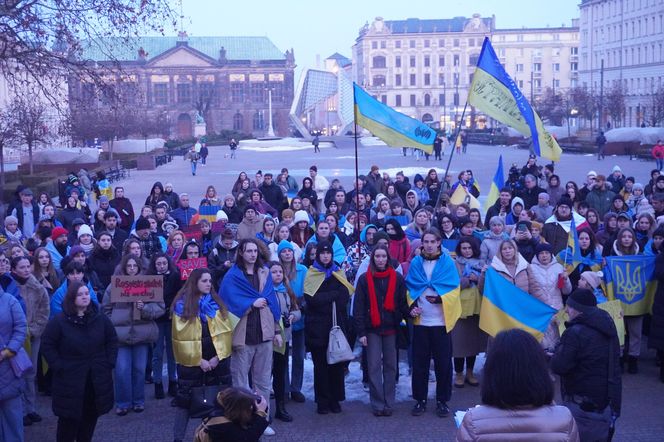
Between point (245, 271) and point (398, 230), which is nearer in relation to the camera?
point (245, 271)

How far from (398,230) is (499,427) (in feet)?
20.4

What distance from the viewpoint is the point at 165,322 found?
8820 millimetres

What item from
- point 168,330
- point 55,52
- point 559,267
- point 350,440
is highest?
point 55,52

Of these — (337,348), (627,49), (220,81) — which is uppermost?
(627,49)

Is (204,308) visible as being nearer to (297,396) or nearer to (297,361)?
(297,361)

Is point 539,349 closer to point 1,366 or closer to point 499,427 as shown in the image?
point 499,427

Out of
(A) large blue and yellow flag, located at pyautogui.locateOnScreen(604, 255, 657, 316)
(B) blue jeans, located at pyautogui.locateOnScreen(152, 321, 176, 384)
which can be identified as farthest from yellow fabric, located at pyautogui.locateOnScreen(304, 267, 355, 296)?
(A) large blue and yellow flag, located at pyautogui.locateOnScreen(604, 255, 657, 316)

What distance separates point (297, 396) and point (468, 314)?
73.4 inches

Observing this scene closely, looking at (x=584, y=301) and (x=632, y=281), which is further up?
(x=584, y=301)

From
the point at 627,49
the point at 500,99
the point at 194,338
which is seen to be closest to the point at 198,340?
the point at 194,338

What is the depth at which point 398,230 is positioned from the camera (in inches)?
388

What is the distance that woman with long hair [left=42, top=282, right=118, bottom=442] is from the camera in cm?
668

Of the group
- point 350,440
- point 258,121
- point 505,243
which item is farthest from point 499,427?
point 258,121

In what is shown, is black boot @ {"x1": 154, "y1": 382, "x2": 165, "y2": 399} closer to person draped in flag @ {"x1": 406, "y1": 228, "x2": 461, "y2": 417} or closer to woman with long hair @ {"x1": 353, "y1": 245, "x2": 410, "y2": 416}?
woman with long hair @ {"x1": 353, "y1": 245, "x2": 410, "y2": 416}
